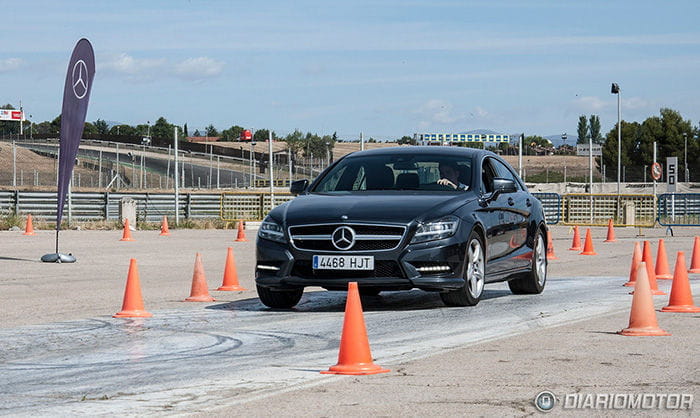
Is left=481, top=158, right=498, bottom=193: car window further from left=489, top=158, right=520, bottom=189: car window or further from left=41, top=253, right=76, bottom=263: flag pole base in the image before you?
left=41, top=253, right=76, bottom=263: flag pole base

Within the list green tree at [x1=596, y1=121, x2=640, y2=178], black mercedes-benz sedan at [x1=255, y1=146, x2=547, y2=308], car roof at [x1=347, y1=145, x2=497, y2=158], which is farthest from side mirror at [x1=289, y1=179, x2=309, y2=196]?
green tree at [x1=596, y1=121, x2=640, y2=178]

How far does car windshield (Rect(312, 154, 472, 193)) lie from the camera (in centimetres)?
1316

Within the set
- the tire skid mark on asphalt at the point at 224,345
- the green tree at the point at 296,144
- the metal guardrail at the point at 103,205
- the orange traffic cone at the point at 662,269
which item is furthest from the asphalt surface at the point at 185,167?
the tire skid mark on asphalt at the point at 224,345

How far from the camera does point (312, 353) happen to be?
356 inches

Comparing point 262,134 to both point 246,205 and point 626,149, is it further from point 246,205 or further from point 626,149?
point 626,149

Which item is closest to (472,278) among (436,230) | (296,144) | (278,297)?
(436,230)

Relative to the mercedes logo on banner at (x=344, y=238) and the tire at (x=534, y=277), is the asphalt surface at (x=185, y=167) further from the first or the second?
the mercedes logo on banner at (x=344, y=238)

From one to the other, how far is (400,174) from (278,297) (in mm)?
1938

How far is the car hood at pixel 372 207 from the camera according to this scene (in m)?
11.9

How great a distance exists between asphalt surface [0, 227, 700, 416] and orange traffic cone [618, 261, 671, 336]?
0.25m

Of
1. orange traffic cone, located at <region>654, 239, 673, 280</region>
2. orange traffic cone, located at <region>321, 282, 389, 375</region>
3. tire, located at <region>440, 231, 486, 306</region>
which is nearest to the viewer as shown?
orange traffic cone, located at <region>321, 282, 389, 375</region>

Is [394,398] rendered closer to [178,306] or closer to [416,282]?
[416,282]

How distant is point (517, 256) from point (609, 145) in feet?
395

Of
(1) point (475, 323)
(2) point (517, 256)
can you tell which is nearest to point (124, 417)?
(1) point (475, 323)
